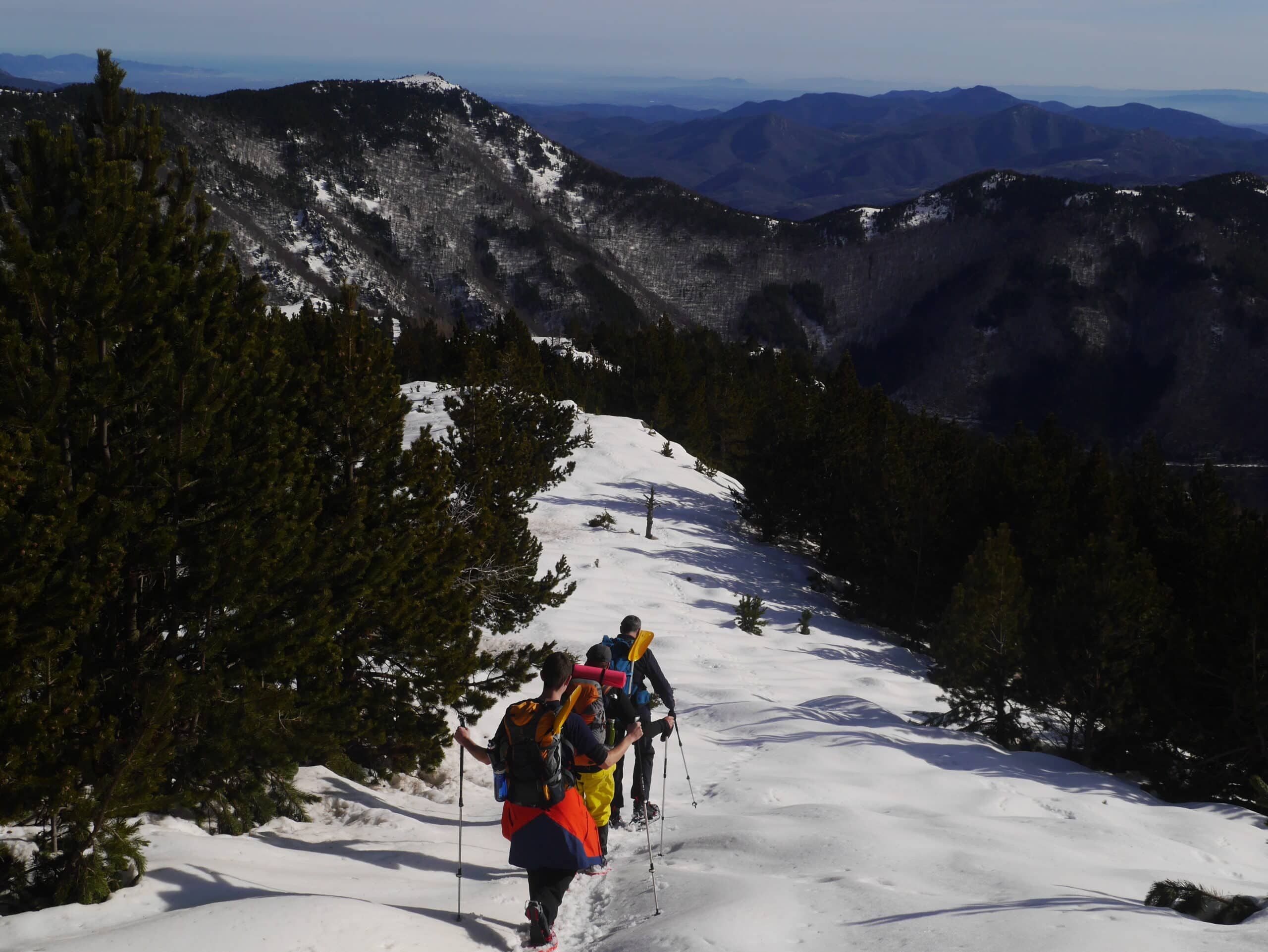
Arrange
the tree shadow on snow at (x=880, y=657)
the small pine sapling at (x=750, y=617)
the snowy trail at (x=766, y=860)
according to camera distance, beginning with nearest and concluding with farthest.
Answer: the snowy trail at (x=766, y=860), the tree shadow on snow at (x=880, y=657), the small pine sapling at (x=750, y=617)

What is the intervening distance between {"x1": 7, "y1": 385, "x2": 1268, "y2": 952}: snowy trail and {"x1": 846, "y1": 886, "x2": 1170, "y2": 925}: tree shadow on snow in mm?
26

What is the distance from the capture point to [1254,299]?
13912 centimetres

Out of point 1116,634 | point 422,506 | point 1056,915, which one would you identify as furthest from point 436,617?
point 1116,634

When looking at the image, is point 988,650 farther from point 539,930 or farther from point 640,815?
point 539,930

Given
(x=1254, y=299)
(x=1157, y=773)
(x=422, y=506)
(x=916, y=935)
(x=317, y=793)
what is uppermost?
(x=1254, y=299)

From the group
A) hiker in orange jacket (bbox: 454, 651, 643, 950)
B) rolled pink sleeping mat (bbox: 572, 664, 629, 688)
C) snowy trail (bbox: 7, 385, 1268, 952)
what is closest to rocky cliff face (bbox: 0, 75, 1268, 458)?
snowy trail (bbox: 7, 385, 1268, 952)

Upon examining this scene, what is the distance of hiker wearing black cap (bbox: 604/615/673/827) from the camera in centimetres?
744

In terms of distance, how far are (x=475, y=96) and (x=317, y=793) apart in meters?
214

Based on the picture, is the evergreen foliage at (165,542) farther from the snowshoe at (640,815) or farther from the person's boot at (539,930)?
the person's boot at (539,930)

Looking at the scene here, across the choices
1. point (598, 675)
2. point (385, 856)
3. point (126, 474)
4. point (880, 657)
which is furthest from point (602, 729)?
point (880, 657)

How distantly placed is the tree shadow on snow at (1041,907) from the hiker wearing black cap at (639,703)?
2383mm

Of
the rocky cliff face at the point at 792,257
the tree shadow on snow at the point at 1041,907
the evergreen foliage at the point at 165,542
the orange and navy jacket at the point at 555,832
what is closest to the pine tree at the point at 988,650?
the tree shadow on snow at the point at 1041,907

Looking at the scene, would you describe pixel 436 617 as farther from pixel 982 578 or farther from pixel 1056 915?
pixel 982 578

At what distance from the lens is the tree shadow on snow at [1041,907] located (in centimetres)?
530
